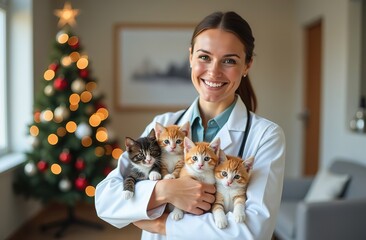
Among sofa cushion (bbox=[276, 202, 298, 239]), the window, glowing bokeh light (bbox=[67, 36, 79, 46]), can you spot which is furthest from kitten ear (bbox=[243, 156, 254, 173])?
the window

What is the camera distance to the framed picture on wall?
196 inches

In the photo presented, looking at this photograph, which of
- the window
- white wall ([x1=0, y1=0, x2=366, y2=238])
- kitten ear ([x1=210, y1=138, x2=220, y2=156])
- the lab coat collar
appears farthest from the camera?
white wall ([x1=0, y1=0, x2=366, y2=238])

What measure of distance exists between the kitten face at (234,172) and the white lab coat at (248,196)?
1.0 inches

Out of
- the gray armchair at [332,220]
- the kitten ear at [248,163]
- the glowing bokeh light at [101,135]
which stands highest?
the kitten ear at [248,163]

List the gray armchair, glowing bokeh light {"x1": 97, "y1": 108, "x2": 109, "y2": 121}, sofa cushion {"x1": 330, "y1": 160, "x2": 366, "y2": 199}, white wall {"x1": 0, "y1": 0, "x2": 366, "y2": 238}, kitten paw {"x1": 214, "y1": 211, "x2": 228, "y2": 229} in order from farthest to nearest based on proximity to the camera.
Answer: white wall {"x1": 0, "y1": 0, "x2": 366, "y2": 238} → glowing bokeh light {"x1": 97, "y1": 108, "x2": 109, "y2": 121} → sofa cushion {"x1": 330, "y1": 160, "x2": 366, "y2": 199} → the gray armchair → kitten paw {"x1": 214, "y1": 211, "x2": 228, "y2": 229}

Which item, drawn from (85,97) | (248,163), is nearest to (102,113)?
(85,97)

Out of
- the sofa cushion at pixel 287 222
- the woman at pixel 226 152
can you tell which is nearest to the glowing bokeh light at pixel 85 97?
the sofa cushion at pixel 287 222

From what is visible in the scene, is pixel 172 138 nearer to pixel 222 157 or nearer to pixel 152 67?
→ pixel 222 157

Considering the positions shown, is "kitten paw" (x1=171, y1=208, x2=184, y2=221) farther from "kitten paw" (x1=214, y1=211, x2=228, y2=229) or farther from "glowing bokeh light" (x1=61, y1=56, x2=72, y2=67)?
"glowing bokeh light" (x1=61, y1=56, x2=72, y2=67)

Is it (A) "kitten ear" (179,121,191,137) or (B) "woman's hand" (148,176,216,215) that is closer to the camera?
(B) "woman's hand" (148,176,216,215)

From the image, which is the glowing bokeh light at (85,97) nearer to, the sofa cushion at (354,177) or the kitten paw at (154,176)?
the sofa cushion at (354,177)

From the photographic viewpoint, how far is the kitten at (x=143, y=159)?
1223 millimetres

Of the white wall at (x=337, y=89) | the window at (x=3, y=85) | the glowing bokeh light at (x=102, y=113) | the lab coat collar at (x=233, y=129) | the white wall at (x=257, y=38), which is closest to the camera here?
the lab coat collar at (x=233, y=129)

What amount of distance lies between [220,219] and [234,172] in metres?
0.13
